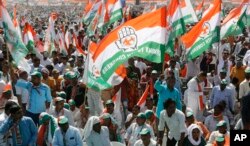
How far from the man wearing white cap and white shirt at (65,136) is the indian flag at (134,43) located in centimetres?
147

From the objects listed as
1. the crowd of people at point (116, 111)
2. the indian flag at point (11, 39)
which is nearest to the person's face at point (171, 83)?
the crowd of people at point (116, 111)

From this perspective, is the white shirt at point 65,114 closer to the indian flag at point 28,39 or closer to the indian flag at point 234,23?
the indian flag at point 28,39

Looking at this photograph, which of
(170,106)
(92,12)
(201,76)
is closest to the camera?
(170,106)

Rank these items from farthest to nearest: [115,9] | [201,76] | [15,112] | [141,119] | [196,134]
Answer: [115,9]
[201,76]
[141,119]
[196,134]
[15,112]

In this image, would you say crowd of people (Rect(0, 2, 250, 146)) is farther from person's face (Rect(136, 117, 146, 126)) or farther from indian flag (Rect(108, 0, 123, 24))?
indian flag (Rect(108, 0, 123, 24))

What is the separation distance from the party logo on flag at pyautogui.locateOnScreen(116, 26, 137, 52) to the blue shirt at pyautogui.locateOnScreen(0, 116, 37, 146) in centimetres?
190

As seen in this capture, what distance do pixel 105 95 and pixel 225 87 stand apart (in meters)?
1.92

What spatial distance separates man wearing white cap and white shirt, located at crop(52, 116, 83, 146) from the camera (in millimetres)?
7531

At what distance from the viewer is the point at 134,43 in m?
8.77

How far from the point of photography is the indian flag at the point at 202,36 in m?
11.2

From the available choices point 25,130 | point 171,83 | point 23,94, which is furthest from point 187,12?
point 25,130

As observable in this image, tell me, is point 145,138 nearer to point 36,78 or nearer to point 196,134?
point 196,134

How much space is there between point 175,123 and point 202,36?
3387 millimetres

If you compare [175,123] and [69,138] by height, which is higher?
[175,123]
